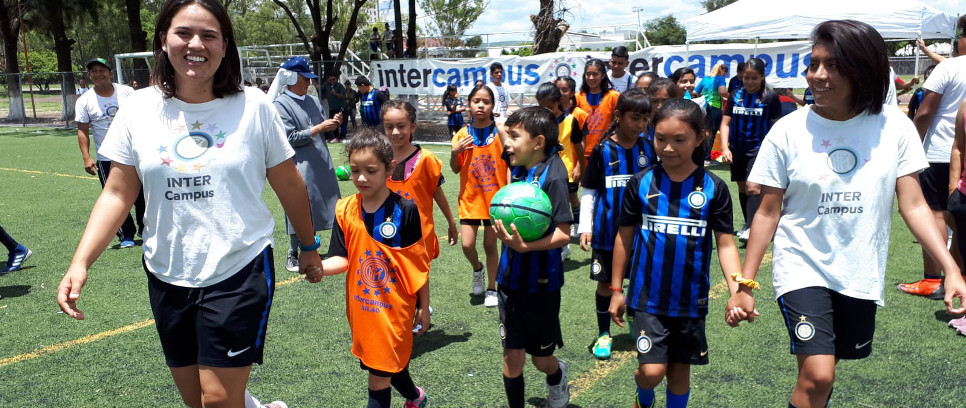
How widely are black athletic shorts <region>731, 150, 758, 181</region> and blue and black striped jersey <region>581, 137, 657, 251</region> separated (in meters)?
3.42

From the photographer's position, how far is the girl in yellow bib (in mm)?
3539

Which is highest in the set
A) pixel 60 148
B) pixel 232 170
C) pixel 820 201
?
pixel 232 170

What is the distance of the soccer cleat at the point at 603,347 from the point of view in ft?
16.0

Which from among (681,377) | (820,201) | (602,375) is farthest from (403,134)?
(820,201)

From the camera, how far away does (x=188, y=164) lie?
284 cm

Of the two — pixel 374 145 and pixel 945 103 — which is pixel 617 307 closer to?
pixel 374 145

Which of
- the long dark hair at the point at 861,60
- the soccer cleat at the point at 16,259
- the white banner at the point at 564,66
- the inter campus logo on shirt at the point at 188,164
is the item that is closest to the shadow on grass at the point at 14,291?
the soccer cleat at the point at 16,259

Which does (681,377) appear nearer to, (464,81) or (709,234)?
(709,234)

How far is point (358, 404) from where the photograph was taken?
4.21 meters

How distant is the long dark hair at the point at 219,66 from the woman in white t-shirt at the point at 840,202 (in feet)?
7.39

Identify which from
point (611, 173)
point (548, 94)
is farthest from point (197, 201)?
point (548, 94)

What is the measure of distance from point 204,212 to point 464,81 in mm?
17311

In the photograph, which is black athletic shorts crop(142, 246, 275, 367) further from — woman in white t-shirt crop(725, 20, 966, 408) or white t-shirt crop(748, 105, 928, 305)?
white t-shirt crop(748, 105, 928, 305)

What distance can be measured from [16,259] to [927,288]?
829 cm
